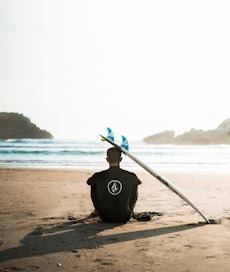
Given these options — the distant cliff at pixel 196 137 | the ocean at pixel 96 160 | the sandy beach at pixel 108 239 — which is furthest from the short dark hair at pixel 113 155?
the distant cliff at pixel 196 137

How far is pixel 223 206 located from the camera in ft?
22.8

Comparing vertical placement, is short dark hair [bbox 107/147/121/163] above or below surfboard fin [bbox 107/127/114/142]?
below

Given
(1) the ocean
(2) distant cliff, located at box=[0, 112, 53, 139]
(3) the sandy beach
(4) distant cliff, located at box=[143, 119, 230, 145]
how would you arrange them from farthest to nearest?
(2) distant cliff, located at box=[0, 112, 53, 139], (4) distant cliff, located at box=[143, 119, 230, 145], (1) the ocean, (3) the sandy beach

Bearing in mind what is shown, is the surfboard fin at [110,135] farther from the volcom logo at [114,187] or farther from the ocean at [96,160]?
the ocean at [96,160]

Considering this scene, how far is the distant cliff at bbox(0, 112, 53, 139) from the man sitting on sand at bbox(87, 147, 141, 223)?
98996 millimetres

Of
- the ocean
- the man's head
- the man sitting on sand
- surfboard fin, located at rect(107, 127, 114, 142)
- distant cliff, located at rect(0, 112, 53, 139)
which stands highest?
distant cliff, located at rect(0, 112, 53, 139)

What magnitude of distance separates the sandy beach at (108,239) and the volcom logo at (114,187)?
0.49 meters

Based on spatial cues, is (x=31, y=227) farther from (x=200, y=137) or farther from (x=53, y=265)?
(x=200, y=137)

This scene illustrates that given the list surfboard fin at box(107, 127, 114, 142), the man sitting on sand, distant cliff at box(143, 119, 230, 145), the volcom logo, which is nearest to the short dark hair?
the man sitting on sand

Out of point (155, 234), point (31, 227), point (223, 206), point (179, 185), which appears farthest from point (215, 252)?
point (179, 185)

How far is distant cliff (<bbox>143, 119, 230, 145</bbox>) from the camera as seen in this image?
86.9 meters

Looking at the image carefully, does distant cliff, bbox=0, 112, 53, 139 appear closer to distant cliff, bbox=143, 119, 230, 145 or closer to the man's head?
distant cliff, bbox=143, 119, 230, 145

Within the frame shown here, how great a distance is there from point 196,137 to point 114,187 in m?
88.5

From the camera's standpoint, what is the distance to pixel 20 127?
4218 inches
